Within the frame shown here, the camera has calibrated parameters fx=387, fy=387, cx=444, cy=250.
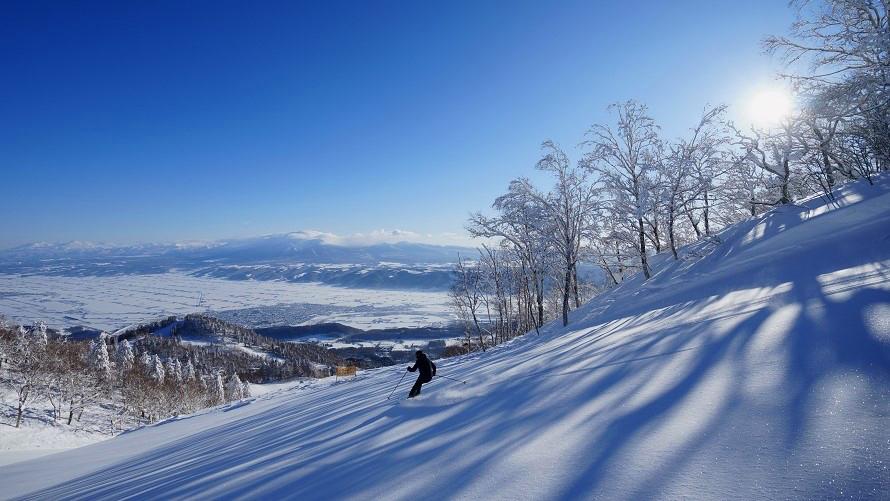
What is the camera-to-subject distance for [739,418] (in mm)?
3596

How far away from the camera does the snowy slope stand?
3.02 metres

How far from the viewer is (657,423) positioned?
394cm

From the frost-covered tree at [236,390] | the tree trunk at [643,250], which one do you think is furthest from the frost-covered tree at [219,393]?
the tree trunk at [643,250]

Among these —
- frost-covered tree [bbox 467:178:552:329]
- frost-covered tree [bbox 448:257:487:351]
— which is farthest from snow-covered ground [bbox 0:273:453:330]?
frost-covered tree [bbox 467:178:552:329]

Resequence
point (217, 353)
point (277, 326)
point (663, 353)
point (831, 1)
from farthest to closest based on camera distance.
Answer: point (277, 326) → point (217, 353) → point (831, 1) → point (663, 353)

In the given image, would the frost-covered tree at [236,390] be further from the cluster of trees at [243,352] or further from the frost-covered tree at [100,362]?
the cluster of trees at [243,352]

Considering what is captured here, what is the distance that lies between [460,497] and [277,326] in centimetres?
15575

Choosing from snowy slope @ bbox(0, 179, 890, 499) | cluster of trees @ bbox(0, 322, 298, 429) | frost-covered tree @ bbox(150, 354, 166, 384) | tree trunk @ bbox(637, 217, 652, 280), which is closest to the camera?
snowy slope @ bbox(0, 179, 890, 499)

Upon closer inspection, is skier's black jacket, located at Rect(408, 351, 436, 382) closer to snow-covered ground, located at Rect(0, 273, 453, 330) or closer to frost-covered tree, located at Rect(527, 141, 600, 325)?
frost-covered tree, located at Rect(527, 141, 600, 325)

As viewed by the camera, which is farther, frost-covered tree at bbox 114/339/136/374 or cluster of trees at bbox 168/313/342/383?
cluster of trees at bbox 168/313/342/383

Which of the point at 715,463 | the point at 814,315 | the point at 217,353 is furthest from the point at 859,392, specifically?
the point at 217,353

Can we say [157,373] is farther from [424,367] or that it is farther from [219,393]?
[424,367]

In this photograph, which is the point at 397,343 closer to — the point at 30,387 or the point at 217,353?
the point at 217,353

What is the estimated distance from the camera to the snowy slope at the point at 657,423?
302 cm
